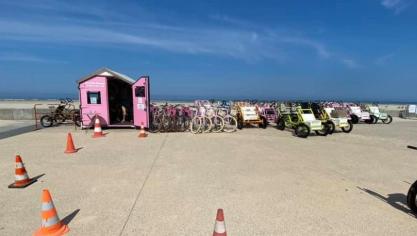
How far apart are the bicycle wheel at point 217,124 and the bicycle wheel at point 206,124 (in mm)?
192

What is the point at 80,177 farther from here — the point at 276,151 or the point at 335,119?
the point at 335,119

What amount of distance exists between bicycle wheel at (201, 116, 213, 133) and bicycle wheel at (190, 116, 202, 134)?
164 mm

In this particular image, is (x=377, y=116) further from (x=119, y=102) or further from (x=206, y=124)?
(x=119, y=102)

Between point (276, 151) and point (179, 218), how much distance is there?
4.54 metres

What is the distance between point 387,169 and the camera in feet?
18.9

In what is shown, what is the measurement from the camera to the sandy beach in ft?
10.7

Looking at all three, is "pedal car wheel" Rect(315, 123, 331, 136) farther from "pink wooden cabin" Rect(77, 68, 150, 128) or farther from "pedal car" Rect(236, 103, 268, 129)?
"pink wooden cabin" Rect(77, 68, 150, 128)

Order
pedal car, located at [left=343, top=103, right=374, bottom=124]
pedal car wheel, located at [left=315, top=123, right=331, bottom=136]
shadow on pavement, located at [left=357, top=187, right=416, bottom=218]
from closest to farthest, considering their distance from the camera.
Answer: shadow on pavement, located at [left=357, top=187, right=416, bottom=218], pedal car wheel, located at [left=315, top=123, right=331, bottom=136], pedal car, located at [left=343, top=103, right=374, bottom=124]

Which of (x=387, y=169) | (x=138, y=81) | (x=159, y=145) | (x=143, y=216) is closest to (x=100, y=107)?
(x=138, y=81)

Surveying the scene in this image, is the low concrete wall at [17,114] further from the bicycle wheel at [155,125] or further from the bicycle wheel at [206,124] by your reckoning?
the bicycle wheel at [206,124]

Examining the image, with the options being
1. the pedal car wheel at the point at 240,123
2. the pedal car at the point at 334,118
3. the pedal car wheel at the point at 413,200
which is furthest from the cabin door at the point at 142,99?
the pedal car wheel at the point at 413,200

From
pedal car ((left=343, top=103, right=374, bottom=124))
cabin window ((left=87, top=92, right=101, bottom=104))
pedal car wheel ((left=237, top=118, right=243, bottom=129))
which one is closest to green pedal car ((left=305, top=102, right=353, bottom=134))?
pedal car wheel ((left=237, top=118, right=243, bottom=129))

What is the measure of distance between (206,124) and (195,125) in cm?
45

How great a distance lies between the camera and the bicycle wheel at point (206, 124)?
10500 millimetres
